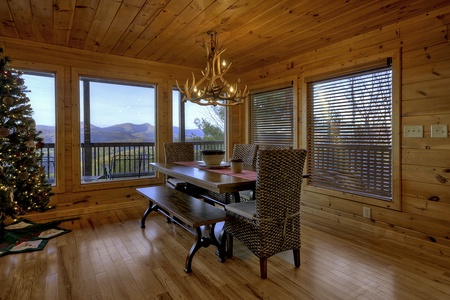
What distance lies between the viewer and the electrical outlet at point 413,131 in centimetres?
261

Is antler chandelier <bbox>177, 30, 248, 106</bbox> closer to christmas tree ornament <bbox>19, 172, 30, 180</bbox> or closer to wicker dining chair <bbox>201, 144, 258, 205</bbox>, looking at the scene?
wicker dining chair <bbox>201, 144, 258, 205</bbox>

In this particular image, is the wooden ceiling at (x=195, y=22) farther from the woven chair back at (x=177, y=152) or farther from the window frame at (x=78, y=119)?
the woven chair back at (x=177, y=152)

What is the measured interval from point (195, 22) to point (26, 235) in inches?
120

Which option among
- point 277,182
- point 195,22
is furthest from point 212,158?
point 195,22

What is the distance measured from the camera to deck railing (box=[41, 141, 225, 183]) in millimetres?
5180

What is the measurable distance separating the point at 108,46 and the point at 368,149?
360cm

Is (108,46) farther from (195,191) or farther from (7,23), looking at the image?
(195,191)

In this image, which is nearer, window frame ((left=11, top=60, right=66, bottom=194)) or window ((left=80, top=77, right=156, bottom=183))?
window frame ((left=11, top=60, right=66, bottom=194))

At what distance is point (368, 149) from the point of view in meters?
3.07

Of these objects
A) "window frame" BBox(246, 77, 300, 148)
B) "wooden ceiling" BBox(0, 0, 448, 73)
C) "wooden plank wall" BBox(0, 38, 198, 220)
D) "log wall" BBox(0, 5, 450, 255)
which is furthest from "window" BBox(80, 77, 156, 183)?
"window frame" BBox(246, 77, 300, 148)

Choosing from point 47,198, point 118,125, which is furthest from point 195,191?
point 118,125

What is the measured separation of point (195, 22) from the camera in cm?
280

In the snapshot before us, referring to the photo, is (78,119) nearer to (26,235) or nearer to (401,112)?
(26,235)

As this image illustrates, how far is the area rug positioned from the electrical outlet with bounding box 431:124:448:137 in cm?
403
